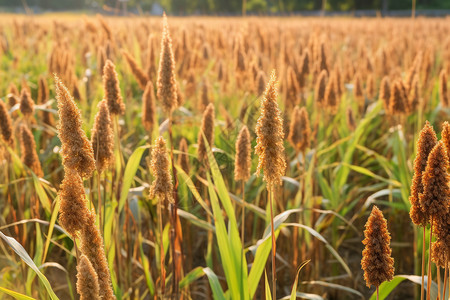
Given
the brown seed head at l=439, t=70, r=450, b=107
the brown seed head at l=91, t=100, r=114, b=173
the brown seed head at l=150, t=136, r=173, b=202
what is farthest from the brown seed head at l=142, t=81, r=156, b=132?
the brown seed head at l=439, t=70, r=450, b=107

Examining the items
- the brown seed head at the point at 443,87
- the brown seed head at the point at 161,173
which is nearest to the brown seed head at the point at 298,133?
the brown seed head at the point at 443,87

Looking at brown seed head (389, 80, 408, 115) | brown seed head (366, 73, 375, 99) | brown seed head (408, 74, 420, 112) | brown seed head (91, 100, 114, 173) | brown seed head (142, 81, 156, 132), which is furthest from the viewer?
brown seed head (366, 73, 375, 99)

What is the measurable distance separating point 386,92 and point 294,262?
1260 millimetres

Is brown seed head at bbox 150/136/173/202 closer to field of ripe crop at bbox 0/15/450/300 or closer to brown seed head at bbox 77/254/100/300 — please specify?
field of ripe crop at bbox 0/15/450/300

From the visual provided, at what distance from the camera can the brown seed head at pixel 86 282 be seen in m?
0.87

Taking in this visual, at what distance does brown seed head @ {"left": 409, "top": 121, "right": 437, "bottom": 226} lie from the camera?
3.57ft

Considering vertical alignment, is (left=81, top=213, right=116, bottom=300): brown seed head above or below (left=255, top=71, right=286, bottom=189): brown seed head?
below

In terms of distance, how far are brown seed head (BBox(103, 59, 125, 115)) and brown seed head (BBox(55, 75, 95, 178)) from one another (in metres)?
0.64

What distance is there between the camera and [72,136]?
1157mm

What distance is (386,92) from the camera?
3.09m

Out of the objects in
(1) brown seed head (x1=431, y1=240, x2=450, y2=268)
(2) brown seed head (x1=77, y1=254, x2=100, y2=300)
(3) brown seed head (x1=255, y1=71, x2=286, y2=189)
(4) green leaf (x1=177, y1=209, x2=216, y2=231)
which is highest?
(3) brown seed head (x1=255, y1=71, x2=286, y2=189)

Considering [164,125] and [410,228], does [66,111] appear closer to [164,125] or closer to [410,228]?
[164,125]

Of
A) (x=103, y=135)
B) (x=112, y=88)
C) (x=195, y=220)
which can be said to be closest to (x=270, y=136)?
(x=103, y=135)

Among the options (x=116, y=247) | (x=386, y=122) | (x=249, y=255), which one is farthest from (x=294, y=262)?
(x=386, y=122)
